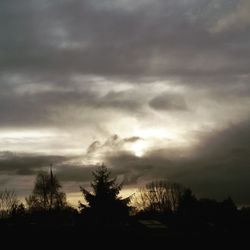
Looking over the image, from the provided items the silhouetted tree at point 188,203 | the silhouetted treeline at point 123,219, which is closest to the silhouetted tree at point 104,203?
the silhouetted treeline at point 123,219

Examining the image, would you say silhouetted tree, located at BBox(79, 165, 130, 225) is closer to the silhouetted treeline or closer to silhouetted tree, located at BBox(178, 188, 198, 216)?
the silhouetted treeline

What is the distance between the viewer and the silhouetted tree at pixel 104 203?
5472cm

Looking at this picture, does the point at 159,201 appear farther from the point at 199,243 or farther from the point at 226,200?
the point at 199,243

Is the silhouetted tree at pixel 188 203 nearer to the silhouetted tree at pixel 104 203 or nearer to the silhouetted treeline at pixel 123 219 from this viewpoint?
the silhouetted treeline at pixel 123 219

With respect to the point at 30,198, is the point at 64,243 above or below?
below

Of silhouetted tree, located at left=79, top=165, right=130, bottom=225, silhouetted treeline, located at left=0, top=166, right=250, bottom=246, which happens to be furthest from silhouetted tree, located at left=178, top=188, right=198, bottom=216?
silhouetted tree, located at left=79, top=165, right=130, bottom=225

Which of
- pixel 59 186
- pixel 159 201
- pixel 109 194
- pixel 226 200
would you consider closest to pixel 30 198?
A: pixel 59 186

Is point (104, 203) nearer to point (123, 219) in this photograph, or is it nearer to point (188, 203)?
point (123, 219)

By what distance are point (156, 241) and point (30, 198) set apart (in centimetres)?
7412

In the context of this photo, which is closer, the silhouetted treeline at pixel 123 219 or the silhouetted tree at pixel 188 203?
the silhouetted treeline at pixel 123 219

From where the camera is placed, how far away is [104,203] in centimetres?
5659

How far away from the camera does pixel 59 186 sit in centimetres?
9156

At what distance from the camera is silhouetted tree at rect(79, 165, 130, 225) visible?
54719 mm

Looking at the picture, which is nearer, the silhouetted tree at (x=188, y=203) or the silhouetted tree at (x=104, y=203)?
the silhouetted tree at (x=104, y=203)
